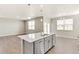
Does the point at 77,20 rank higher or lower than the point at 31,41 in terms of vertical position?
higher

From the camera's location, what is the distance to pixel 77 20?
6.38 m

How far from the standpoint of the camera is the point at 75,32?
6.29 metres

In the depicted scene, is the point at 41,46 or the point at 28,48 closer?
the point at 28,48

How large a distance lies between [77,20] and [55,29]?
1787mm

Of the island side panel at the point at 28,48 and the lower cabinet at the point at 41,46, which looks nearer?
the island side panel at the point at 28,48

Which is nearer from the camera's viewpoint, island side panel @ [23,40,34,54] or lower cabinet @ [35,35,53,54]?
island side panel @ [23,40,34,54]

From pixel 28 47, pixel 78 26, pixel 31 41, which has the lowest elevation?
pixel 28 47
